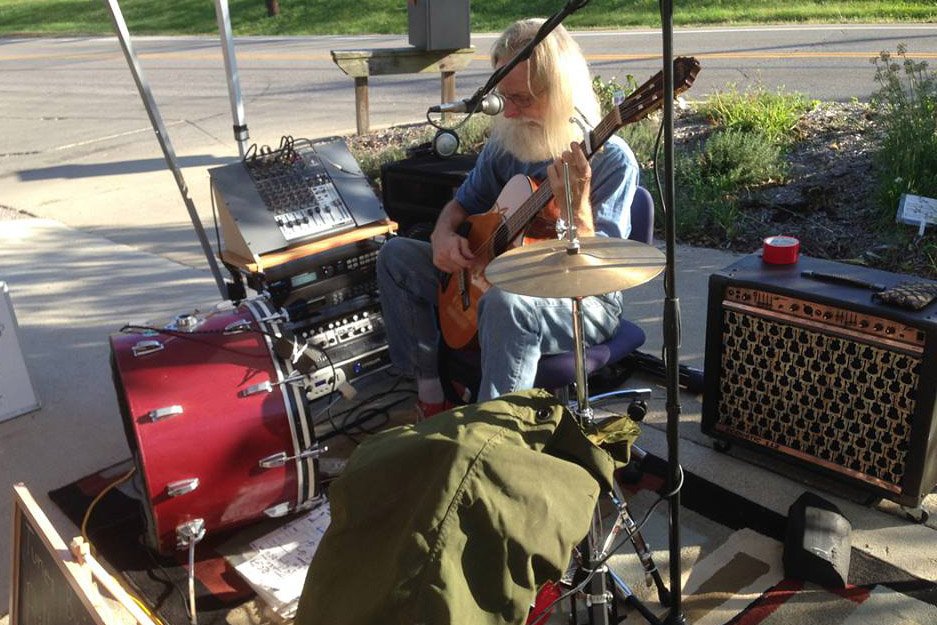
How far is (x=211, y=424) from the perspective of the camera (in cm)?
226

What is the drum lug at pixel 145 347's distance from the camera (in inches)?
90.8

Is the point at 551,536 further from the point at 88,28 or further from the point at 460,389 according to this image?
the point at 88,28

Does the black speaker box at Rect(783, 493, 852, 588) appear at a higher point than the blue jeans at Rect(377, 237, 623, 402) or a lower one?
lower

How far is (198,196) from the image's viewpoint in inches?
245

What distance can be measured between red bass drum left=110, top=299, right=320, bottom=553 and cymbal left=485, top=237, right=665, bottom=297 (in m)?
0.75

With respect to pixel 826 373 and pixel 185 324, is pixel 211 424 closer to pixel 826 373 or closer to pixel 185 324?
pixel 185 324

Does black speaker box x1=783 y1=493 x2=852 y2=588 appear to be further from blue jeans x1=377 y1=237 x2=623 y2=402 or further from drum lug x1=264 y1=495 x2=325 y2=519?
drum lug x1=264 y1=495 x2=325 y2=519

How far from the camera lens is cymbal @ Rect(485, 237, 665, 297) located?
1.86 m

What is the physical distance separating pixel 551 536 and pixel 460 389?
1.48 metres

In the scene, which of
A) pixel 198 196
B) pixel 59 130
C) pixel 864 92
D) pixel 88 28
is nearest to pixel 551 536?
pixel 198 196

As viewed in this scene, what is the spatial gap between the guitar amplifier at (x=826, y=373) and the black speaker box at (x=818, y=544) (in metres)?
0.24

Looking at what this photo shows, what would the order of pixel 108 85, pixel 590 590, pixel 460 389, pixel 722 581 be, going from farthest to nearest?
1. pixel 108 85
2. pixel 460 389
3. pixel 722 581
4. pixel 590 590

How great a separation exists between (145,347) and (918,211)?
3.43 metres

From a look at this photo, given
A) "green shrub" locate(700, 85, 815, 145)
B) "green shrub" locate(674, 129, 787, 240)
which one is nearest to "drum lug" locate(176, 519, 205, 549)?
"green shrub" locate(674, 129, 787, 240)
